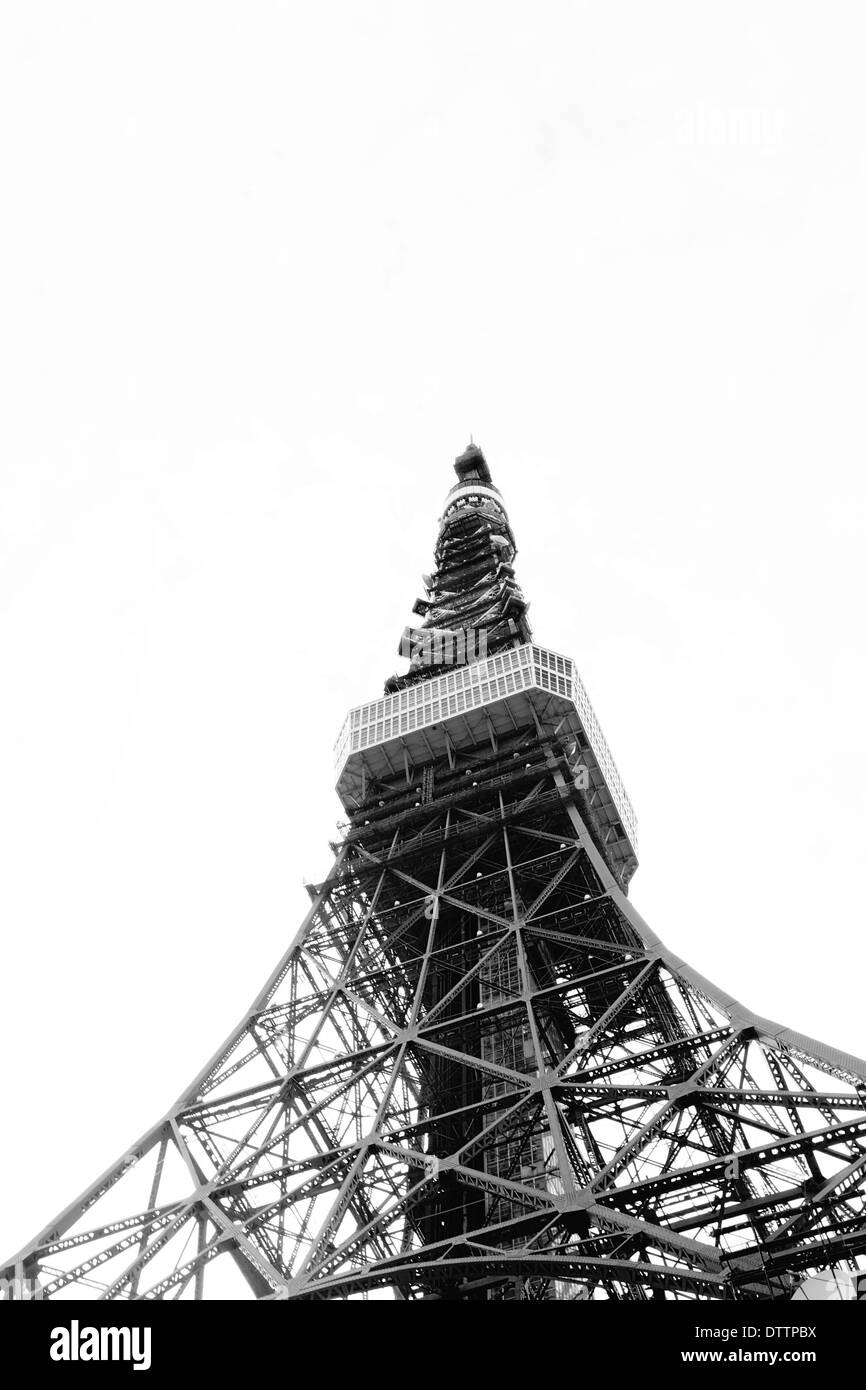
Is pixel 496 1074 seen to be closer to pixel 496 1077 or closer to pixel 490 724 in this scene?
pixel 496 1077

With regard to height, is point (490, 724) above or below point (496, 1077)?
above

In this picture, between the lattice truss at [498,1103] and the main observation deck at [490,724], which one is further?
the main observation deck at [490,724]

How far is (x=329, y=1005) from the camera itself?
41156 mm

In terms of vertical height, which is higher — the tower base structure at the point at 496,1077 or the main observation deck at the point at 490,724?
the main observation deck at the point at 490,724

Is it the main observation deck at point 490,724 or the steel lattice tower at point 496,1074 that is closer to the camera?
the steel lattice tower at point 496,1074

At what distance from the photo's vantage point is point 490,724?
51.2 meters

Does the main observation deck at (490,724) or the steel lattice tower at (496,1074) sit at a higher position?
the main observation deck at (490,724)

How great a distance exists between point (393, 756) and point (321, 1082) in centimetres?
1697

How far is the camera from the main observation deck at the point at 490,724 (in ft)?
166

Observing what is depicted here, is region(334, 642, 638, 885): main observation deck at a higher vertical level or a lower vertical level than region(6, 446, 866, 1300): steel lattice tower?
higher

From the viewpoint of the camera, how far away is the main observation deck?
50.6 meters

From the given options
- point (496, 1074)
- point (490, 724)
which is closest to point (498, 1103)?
point (496, 1074)

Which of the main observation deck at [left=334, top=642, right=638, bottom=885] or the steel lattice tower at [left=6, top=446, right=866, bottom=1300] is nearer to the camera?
the steel lattice tower at [left=6, top=446, right=866, bottom=1300]
